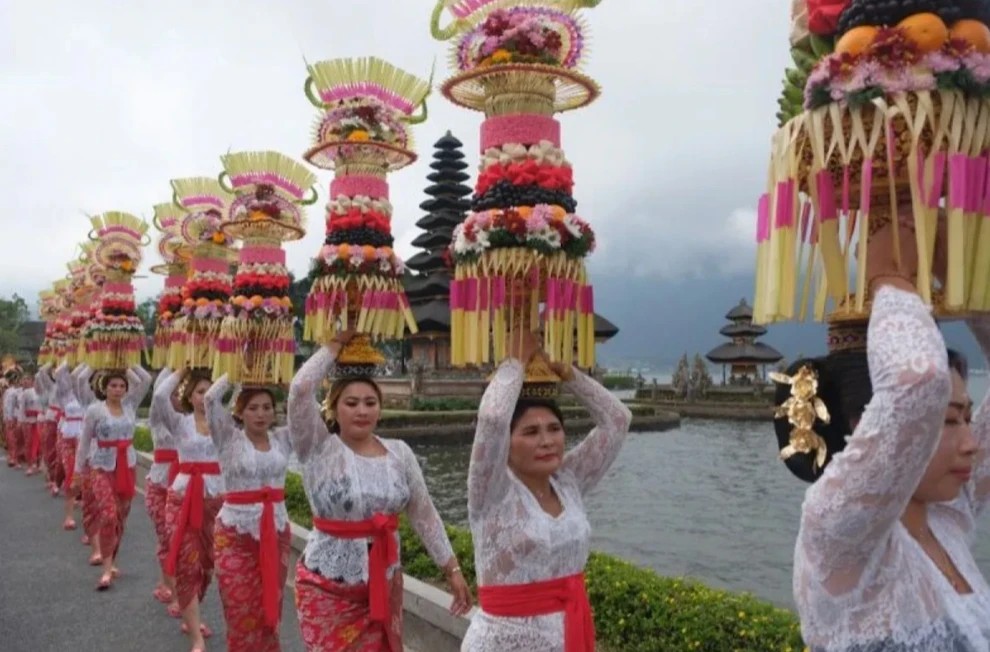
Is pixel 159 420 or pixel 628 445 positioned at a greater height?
pixel 159 420

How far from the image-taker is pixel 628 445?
25562 millimetres

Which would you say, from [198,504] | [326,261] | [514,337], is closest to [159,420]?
[198,504]

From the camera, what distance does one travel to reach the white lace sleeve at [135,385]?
8.74m

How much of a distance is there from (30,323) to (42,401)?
163 feet

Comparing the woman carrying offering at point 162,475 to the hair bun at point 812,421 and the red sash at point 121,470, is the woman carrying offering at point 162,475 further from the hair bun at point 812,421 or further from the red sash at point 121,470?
the hair bun at point 812,421

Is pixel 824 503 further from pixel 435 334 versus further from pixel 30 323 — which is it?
Answer: pixel 30 323

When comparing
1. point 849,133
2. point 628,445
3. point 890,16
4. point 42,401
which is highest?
point 890,16

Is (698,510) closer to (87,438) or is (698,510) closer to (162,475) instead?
(162,475)

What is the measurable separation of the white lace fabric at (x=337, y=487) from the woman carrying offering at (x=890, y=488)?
2.45 m

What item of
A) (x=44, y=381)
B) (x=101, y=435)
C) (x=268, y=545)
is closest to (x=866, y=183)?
(x=268, y=545)

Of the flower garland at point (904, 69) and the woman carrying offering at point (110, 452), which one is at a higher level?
the flower garland at point (904, 69)

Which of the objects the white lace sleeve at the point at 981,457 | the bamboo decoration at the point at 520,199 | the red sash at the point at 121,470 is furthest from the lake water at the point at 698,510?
the red sash at the point at 121,470

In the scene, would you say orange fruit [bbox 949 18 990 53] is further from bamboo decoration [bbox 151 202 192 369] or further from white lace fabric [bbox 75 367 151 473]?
white lace fabric [bbox 75 367 151 473]

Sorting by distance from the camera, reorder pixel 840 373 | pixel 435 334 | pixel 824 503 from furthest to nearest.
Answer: pixel 435 334, pixel 840 373, pixel 824 503
